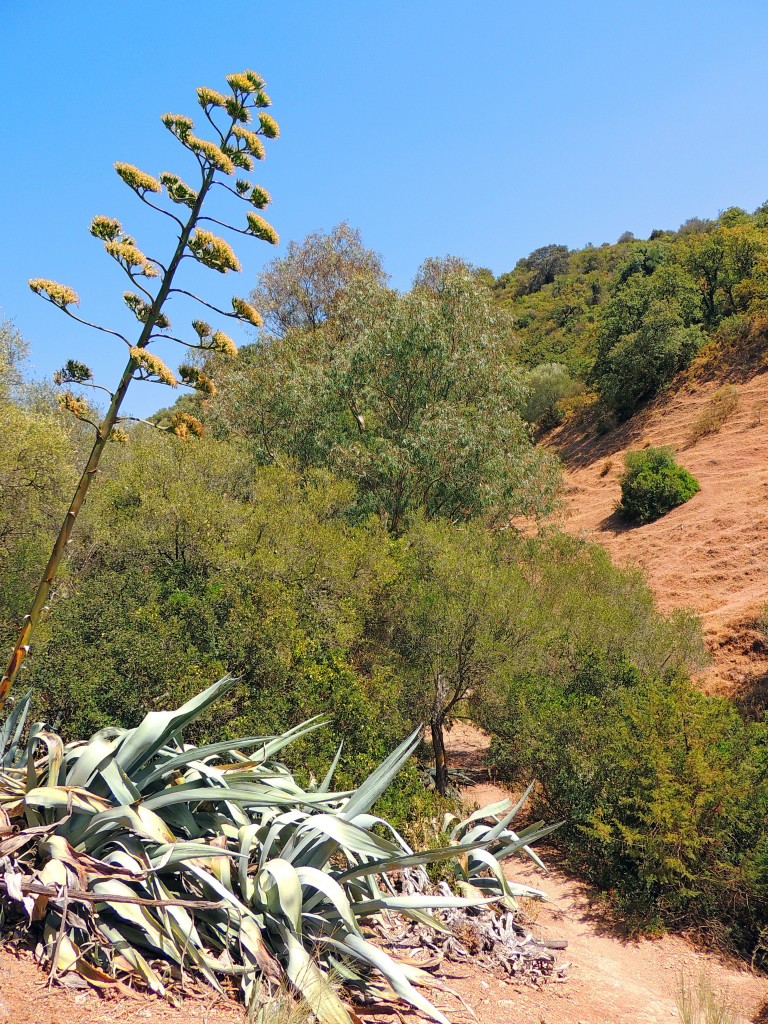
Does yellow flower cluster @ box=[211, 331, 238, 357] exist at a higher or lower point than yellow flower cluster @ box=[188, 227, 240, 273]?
lower

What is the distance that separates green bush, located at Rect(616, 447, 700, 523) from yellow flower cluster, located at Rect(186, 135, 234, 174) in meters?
21.6

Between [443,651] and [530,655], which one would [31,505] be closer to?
[443,651]

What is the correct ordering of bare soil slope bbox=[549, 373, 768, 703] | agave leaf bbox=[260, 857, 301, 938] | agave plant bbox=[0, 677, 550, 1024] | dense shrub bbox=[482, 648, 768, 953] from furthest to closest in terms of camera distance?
1. bare soil slope bbox=[549, 373, 768, 703]
2. dense shrub bbox=[482, 648, 768, 953]
3. agave leaf bbox=[260, 857, 301, 938]
4. agave plant bbox=[0, 677, 550, 1024]

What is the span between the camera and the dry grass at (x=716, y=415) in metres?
25.8

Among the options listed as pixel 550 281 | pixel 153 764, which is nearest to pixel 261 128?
pixel 153 764

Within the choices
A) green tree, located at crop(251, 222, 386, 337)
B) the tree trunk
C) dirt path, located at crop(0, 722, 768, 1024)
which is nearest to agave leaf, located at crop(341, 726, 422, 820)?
dirt path, located at crop(0, 722, 768, 1024)

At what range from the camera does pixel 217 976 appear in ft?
11.0

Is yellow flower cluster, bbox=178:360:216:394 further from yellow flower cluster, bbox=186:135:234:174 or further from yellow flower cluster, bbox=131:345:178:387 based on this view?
yellow flower cluster, bbox=186:135:234:174

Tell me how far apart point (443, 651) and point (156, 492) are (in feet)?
16.1

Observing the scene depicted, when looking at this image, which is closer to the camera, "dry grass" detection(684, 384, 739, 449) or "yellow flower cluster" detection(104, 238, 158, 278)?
"yellow flower cluster" detection(104, 238, 158, 278)

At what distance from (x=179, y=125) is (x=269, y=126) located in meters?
0.44

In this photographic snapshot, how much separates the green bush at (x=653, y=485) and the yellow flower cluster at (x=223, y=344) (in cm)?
2152

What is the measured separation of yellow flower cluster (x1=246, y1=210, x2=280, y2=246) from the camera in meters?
3.65

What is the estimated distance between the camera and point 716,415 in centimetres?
2598
